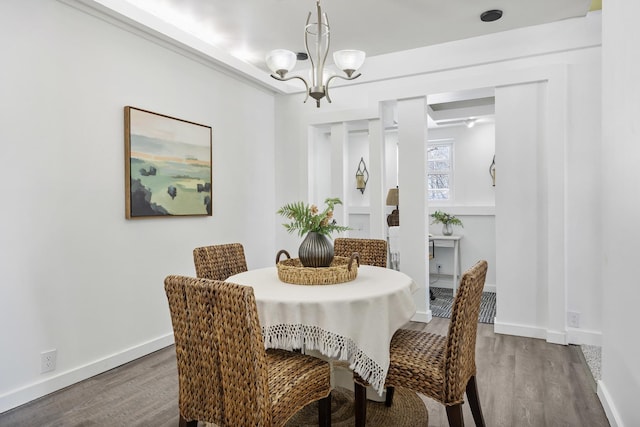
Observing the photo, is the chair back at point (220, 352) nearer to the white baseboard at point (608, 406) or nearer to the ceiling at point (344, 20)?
the white baseboard at point (608, 406)

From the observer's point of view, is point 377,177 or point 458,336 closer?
point 458,336

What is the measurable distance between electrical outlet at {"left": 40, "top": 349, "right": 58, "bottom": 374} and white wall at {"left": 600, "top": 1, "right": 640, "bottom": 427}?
314 centimetres

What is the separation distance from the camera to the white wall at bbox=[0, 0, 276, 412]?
7.68 ft

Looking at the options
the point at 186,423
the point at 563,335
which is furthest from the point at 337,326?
the point at 563,335

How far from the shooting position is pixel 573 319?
3.36 metres

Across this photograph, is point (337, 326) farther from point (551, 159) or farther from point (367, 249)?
point (551, 159)

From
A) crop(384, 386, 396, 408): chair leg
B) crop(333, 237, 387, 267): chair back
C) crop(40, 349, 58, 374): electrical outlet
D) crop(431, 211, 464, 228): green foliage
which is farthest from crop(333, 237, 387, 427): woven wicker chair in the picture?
crop(431, 211, 464, 228): green foliage

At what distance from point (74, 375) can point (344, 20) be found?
335 centimetres

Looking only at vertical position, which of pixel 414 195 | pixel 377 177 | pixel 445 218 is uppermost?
pixel 377 177

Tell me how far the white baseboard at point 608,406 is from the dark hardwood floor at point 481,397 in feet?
0.12

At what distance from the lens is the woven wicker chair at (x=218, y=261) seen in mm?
2629

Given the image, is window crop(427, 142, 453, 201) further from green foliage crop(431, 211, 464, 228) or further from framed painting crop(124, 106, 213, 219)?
framed painting crop(124, 106, 213, 219)

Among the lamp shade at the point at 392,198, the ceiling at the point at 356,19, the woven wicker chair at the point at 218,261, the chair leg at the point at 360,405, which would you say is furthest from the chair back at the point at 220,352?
the lamp shade at the point at 392,198

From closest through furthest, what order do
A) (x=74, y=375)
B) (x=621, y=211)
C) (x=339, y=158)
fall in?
(x=621, y=211) → (x=74, y=375) → (x=339, y=158)
